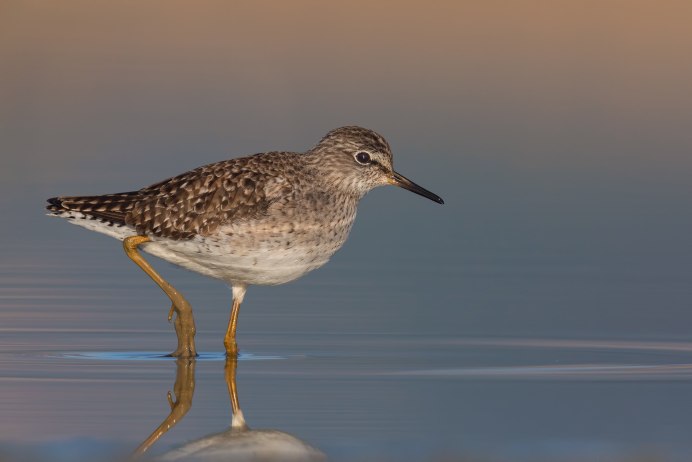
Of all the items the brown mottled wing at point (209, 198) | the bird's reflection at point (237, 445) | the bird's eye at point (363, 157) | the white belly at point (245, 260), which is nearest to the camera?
the bird's reflection at point (237, 445)

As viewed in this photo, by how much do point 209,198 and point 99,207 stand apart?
102 cm

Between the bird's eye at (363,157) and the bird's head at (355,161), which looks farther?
the bird's eye at (363,157)

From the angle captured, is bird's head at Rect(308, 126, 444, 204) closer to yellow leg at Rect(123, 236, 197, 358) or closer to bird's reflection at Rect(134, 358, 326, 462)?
yellow leg at Rect(123, 236, 197, 358)

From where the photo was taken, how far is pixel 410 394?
1073cm

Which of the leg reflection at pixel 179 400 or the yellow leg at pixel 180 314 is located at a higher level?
the yellow leg at pixel 180 314

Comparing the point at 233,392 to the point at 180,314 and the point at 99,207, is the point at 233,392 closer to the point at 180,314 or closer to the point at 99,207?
the point at 180,314

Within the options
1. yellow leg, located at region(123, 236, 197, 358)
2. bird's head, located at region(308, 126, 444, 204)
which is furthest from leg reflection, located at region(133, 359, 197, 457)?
bird's head, located at region(308, 126, 444, 204)

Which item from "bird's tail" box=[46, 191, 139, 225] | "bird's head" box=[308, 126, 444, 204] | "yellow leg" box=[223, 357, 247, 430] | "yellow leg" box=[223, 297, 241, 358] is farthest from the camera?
"bird's head" box=[308, 126, 444, 204]

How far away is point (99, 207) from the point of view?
44.2 ft

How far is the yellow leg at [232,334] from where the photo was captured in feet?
40.5

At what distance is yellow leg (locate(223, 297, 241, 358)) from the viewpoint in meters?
12.3

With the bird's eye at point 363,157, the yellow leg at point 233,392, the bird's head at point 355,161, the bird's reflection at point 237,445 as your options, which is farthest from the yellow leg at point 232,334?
the bird's reflection at point 237,445

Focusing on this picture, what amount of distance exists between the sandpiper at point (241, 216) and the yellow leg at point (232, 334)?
11 millimetres

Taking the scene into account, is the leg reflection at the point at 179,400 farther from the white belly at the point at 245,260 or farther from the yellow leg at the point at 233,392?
the white belly at the point at 245,260
